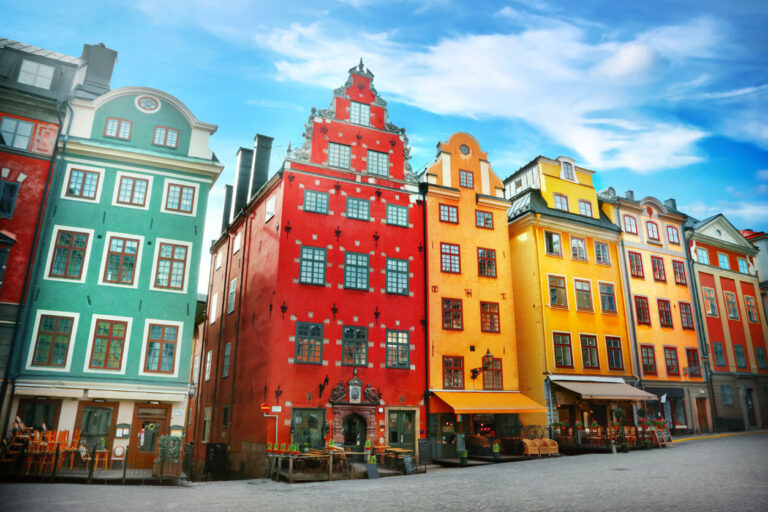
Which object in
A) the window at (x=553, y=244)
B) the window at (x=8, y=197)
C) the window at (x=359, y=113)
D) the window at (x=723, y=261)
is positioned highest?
the window at (x=359, y=113)

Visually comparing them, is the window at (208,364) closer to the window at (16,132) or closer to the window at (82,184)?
the window at (82,184)

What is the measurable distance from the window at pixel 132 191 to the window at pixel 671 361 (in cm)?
3190

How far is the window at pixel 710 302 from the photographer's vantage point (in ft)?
123

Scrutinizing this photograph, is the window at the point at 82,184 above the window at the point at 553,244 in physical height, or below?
below

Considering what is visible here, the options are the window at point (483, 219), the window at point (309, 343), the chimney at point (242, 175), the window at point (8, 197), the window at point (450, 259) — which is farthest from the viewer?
the chimney at point (242, 175)

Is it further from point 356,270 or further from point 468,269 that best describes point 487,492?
point 468,269

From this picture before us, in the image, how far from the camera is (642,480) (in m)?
15.4

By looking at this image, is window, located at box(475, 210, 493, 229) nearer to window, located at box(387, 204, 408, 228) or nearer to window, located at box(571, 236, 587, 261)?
window, located at box(387, 204, 408, 228)

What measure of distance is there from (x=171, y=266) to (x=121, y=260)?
6.59 feet

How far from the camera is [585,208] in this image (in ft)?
114

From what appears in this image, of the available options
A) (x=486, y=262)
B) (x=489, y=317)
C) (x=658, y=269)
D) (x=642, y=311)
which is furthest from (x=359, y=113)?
(x=658, y=269)

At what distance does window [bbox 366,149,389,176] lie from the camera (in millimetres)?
28094

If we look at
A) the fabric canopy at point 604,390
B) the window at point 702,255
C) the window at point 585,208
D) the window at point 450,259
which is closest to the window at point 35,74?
the window at point 450,259

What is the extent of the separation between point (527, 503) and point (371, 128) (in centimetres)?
2077
